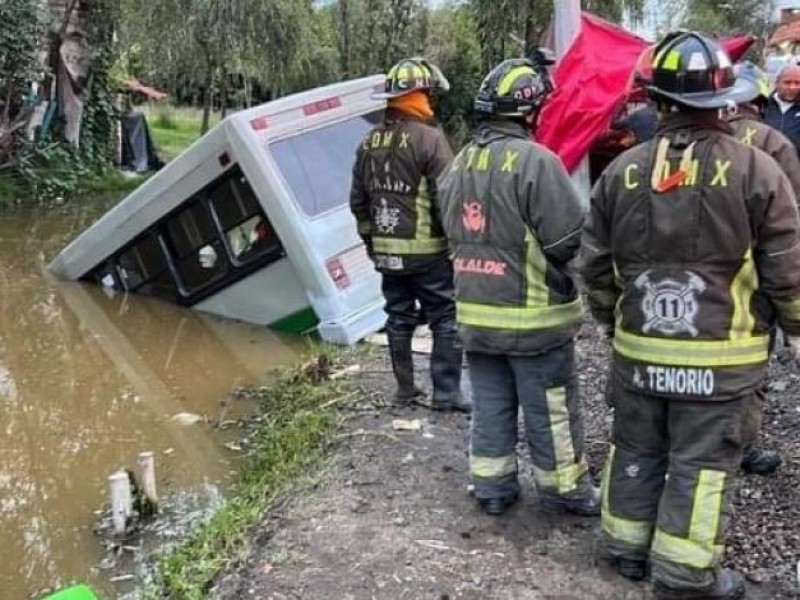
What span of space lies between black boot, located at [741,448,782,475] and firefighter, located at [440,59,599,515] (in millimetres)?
729

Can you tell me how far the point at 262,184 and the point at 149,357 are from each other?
163 centimetres

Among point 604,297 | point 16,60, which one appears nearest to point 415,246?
point 604,297

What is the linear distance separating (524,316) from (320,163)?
4045 millimetres

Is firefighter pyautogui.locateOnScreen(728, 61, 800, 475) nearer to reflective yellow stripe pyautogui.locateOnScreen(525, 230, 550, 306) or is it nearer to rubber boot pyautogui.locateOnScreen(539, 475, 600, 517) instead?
rubber boot pyautogui.locateOnScreen(539, 475, 600, 517)

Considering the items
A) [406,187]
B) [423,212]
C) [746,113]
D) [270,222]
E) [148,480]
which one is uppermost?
[746,113]

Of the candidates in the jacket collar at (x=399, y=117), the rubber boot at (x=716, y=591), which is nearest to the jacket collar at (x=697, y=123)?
the rubber boot at (x=716, y=591)

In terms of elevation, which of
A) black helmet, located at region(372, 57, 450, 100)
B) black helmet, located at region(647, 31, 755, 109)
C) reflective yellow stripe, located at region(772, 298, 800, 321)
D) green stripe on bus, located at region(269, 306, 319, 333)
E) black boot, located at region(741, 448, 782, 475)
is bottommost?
green stripe on bus, located at region(269, 306, 319, 333)

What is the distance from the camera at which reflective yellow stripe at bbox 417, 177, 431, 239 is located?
516cm

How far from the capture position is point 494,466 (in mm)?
4062

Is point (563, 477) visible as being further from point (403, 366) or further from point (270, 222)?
point (270, 222)

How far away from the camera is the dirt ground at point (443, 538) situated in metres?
3.54

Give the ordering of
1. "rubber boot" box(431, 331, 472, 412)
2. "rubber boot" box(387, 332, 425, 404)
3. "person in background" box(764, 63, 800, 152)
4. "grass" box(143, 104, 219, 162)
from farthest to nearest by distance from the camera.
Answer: "grass" box(143, 104, 219, 162), "person in background" box(764, 63, 800, 152), "rubber boot" box(387, 332, 425, 404), "rubber boot" box(431, 331, 472, 412)

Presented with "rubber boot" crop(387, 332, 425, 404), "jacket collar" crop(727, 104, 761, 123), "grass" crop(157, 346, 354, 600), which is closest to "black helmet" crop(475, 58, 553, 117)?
"jacket collar" crop(727, 104, 761, 123)

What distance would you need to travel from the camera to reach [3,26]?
1419 centimetres
